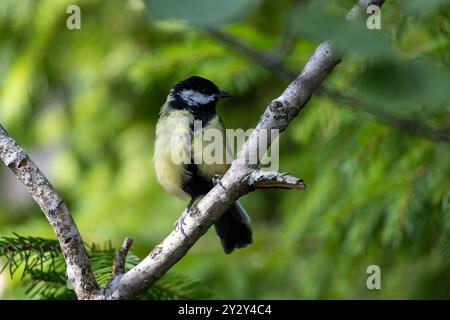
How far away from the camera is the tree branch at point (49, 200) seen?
1.49 m

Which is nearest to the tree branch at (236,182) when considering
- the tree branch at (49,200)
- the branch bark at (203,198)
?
the branch bark at (203,198)

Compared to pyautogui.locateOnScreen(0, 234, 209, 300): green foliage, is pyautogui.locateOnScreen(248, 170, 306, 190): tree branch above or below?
above

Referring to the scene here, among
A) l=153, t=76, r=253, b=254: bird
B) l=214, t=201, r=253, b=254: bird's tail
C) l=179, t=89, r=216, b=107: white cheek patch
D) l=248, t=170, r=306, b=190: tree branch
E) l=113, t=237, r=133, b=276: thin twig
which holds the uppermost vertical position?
l=179, t=89, r=216, b=107: white cheek patch

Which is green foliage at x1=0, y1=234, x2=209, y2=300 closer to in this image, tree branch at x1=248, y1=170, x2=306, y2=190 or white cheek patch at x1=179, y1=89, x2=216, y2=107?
tree branch at x1=248, y1=170, x2=306, y2=190

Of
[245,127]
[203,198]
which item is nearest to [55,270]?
[203,198]

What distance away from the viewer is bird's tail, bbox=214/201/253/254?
8.54 feet

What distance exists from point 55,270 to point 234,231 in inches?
36.8

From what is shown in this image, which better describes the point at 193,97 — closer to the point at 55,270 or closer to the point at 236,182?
the point at 55,270

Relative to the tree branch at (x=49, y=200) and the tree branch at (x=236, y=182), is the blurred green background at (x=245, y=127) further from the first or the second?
the tree branch at (x=49, y=200)

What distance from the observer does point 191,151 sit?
96.4 inches

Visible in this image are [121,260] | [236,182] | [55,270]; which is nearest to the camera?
[236,182]

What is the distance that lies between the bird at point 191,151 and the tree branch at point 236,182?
0.92 metres

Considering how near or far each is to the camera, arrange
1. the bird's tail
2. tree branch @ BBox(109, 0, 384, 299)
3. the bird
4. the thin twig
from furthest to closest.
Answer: the bird's tail → the bird → the thin twig → tree branch @ BBox(109, 0, 384, 299)

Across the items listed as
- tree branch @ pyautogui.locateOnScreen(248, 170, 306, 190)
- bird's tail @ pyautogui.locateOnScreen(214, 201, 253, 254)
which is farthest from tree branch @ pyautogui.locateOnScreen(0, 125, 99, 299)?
bird's tail @ pyautogui.locateOnScreen(214, 201, 253, 254)
